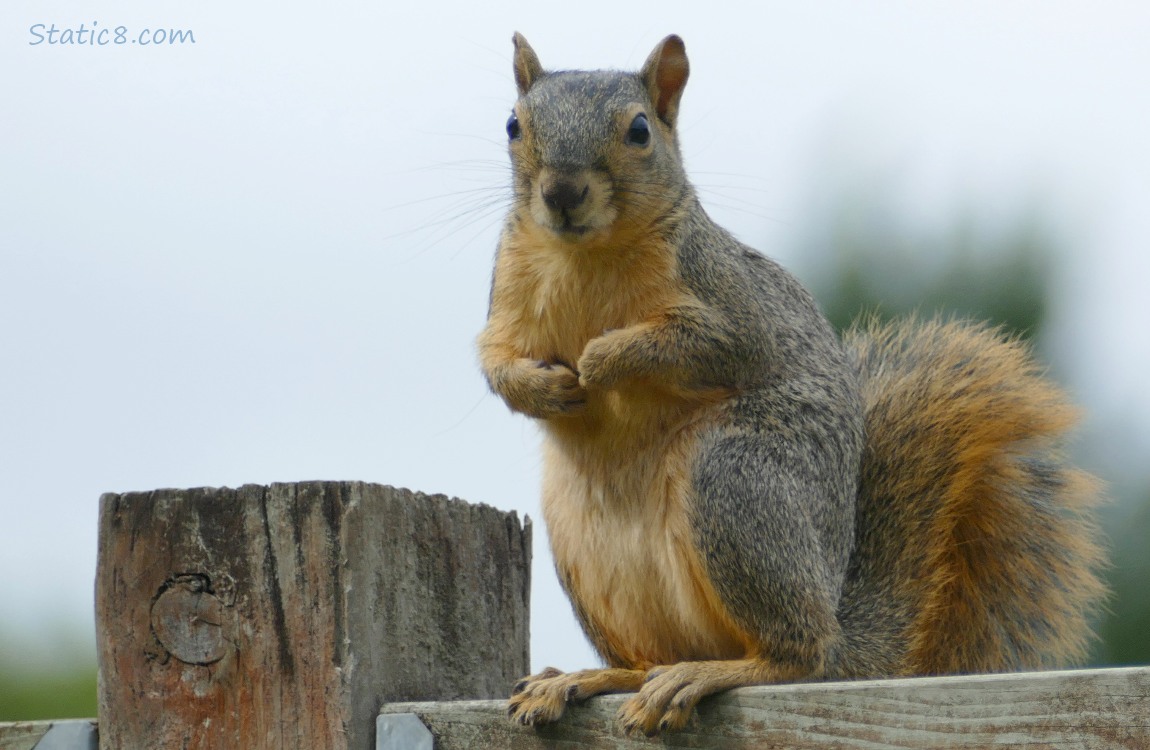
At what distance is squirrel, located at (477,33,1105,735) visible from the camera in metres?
2.07

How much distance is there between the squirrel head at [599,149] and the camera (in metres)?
2.17

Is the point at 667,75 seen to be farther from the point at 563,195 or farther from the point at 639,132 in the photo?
the point at 563,195

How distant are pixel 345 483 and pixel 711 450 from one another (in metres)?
0.63

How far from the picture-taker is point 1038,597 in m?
2.31

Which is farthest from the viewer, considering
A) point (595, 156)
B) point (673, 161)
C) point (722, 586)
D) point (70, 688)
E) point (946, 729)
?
point (70, 688)

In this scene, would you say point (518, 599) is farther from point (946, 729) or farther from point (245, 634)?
point (946, 729)

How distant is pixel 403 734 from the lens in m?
1.72

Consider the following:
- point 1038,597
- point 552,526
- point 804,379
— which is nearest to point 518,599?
point 552,526

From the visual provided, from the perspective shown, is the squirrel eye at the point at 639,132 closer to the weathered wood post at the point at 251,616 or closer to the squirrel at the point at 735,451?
the squirrel at the point at 735,451

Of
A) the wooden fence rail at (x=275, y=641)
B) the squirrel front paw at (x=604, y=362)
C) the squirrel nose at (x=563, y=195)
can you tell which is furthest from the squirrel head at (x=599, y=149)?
the wooden fence rail at (x=275, y=641)

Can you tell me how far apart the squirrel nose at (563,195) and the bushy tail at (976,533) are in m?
0.72

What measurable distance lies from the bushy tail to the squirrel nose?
725 mm

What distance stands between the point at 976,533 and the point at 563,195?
36.6 inches

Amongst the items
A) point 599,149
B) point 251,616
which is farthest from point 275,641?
point 599,149
